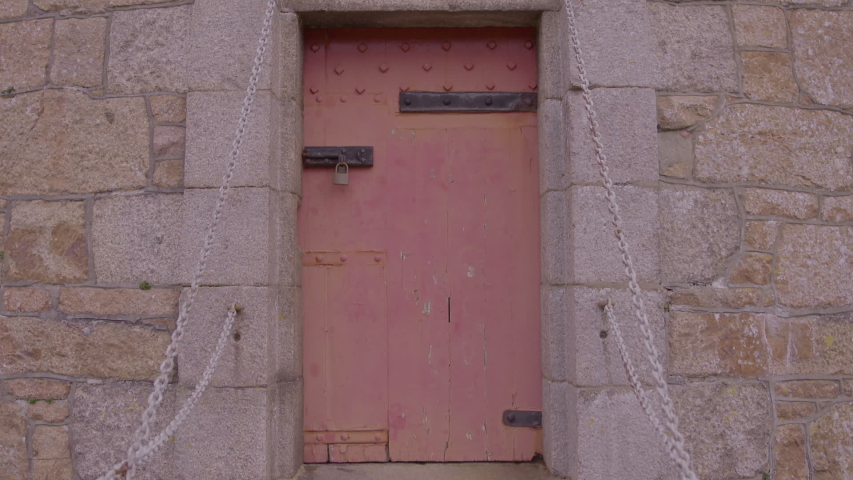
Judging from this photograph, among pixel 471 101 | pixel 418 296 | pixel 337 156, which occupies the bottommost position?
pixel 418 296

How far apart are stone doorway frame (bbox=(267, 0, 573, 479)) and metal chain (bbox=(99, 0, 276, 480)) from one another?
167 mm

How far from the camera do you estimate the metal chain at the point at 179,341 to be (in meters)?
1.73

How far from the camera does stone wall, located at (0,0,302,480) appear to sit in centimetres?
245

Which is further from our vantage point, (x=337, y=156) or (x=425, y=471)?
(x=337, y=156)

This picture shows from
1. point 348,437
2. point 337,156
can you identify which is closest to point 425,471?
point 348,437

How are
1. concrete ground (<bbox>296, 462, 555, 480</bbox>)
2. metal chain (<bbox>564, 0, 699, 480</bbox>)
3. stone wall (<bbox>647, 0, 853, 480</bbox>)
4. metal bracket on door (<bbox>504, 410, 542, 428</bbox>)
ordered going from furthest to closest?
metal bracket on door (<bbox>504, 410, 542, 428</bbox>) → concrete ground (<bbox>296, 462, 555, 480</bbox>) → stone wall (<bbox>647, 0, 853, 480</bbox>) → metal chain (<bbox>564, 0, 699, 480</bbox>)

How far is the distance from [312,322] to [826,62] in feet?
8.58

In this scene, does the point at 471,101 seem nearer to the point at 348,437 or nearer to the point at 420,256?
the point at 420,256

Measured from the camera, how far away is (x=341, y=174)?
2719 mm

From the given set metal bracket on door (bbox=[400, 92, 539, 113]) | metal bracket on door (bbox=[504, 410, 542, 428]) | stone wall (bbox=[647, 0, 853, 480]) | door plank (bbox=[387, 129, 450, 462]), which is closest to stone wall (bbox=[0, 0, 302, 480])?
door plank (bbox=[387, 129, 450, 462])

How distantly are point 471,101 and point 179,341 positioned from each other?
166 cm

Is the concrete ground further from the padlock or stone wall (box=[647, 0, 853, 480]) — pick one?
the padlock

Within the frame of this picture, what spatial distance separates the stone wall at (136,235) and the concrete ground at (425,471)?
185 mm

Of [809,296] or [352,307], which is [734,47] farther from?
[352,307]
